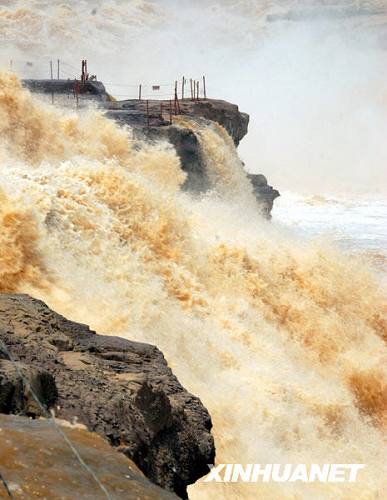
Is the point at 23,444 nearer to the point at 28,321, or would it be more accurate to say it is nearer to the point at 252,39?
the point at 28,321

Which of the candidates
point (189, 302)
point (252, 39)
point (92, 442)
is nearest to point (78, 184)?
point (189, 302)

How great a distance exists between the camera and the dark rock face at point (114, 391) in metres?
5.30

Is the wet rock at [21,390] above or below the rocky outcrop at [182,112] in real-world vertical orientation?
below

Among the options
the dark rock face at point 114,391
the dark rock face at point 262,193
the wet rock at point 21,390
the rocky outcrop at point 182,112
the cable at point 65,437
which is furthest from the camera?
the dark rock face at point 262,193

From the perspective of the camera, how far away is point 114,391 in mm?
5777

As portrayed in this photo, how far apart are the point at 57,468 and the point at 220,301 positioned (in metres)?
7.77

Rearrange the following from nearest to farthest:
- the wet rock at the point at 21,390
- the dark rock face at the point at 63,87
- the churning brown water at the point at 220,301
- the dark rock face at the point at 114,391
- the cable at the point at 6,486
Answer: the cable at the point at 6,486 → the wet rock at the point at 21,390 → the dark rock face at the point at 114,391 → the churning brown water at the point at 220,301 → the dark rock face at the point at 63,87

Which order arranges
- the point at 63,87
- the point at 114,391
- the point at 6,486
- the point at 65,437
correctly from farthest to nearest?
the point at 63,87
the point at 114,391
the point at 65,437
the point at 6,486

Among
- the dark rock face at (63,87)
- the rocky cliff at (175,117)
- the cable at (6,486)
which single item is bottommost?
the cable at (6,486)

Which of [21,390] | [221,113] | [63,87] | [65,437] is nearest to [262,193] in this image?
[221,113]

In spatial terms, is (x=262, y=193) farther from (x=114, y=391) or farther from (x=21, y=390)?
(x=21, y=390)

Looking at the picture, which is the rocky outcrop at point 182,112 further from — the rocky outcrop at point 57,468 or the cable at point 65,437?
the rocky outcrop at point 57,468

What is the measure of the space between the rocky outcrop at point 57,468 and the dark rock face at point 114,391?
51 centimetres

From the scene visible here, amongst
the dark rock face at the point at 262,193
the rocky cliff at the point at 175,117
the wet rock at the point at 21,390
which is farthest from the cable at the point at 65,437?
the dark rock face at the point at 262,193
